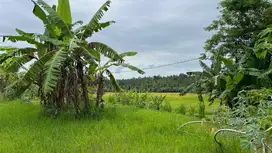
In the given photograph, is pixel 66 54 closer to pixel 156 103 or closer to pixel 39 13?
pixel 39 13

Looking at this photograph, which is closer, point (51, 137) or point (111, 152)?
point (111, 152)

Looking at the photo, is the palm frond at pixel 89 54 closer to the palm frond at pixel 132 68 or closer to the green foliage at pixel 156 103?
the palm frond at pixel 132 68

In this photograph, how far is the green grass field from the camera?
4.46m

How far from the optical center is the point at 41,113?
297 inches

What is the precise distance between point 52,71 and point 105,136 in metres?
1.80

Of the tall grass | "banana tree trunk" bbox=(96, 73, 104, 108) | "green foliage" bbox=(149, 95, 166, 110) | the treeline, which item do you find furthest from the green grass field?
the treeline

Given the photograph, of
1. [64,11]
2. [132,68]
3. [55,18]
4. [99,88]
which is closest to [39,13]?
[55,18]

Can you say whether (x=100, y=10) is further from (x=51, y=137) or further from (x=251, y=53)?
(x=251, y=53)

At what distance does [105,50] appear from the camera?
737cm

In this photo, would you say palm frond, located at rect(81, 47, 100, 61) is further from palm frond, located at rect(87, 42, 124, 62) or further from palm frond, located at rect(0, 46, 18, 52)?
→ palm frond, located at rect(0, 46, 18, 52)

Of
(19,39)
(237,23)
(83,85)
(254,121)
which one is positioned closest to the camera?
(254,121)

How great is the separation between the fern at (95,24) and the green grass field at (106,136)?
185cm

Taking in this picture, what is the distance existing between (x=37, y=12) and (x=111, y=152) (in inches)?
161

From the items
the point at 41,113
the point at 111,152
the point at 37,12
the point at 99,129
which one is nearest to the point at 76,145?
the point at 111,152
